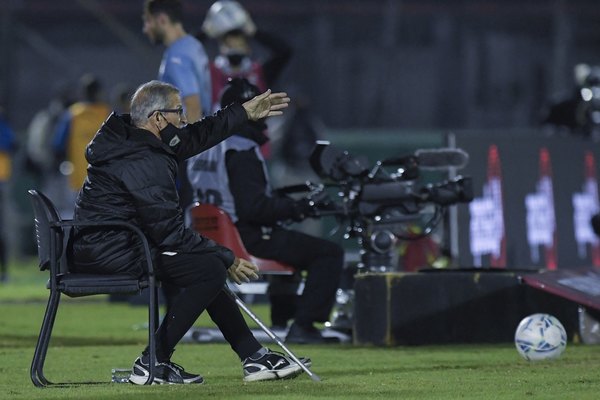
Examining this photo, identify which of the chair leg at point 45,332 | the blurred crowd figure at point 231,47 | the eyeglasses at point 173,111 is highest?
the blurred crowd figure at point 231,47

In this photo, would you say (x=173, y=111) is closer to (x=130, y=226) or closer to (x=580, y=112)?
(x=130, y=226)

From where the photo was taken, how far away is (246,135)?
10.7 metres

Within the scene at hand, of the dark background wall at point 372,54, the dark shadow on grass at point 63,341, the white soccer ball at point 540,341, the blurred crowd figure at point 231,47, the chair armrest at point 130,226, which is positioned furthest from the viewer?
the dark background wall at point 372,54

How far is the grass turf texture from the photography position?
769cm

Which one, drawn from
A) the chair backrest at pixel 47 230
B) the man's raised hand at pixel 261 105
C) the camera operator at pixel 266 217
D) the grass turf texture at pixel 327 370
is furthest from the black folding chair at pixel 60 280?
the camera operator at pixel 266 217

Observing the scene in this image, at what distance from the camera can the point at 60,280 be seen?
7977mm

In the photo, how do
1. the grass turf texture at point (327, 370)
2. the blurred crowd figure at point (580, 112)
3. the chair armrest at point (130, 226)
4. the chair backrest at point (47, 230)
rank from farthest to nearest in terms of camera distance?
the blurred crowd figure at point (580, 112)
the chair backrest at point (47, 230)
the chair armrest at point (130, 226)
the grass turf texture at point (327, 370)

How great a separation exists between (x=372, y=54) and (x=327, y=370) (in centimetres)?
1596

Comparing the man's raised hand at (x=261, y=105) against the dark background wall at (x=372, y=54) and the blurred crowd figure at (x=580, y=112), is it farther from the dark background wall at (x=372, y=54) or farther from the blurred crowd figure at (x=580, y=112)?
the dark background wall at (x=372, y=54)

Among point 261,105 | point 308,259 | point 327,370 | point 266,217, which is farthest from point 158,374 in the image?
point 308,259

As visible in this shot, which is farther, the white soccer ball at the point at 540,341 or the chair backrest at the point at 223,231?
the chair backrest at the point at 223,231

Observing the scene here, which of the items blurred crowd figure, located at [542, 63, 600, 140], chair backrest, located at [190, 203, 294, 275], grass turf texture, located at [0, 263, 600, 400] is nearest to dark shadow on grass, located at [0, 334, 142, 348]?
grass turf texture, located at [0, 263, 600, 400]

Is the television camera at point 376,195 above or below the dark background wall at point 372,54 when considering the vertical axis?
below

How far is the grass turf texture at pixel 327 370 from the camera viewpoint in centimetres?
769
